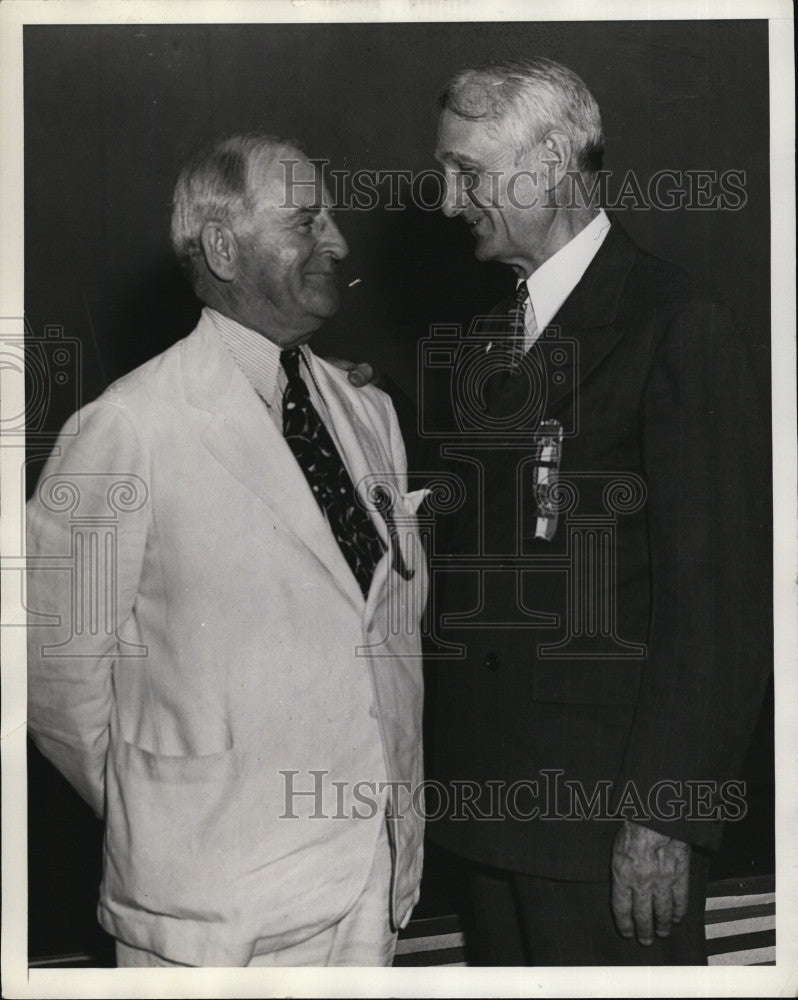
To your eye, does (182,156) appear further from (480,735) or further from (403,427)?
(480,735)

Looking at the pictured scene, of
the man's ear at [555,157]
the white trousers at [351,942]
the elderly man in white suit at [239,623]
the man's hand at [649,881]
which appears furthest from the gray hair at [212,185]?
the man's hand at [649,881]

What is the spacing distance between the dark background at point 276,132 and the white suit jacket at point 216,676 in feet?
0.30

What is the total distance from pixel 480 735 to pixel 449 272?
0.69m

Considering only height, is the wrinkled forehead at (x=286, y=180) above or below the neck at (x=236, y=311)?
above

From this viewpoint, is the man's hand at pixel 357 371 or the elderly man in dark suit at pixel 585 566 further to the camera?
the man's hand at pixel 357 371

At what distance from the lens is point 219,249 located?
5.35 ft

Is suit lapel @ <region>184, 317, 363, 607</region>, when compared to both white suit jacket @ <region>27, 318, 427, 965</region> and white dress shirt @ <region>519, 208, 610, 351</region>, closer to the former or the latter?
white suit jacket @ <region>27, 318, 427, 965</region>

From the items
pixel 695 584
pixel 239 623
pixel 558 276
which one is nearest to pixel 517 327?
pixel 558 276

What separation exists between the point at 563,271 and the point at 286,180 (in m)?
0.43

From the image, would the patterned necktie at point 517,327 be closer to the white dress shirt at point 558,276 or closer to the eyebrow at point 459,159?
the white dress shirt at point 558,276

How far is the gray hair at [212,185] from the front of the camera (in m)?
1.64

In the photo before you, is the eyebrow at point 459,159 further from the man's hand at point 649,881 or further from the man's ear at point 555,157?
the man's hand at point 649,881

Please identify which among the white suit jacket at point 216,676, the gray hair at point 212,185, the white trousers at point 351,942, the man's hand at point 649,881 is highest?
the gray hair at point 212,185

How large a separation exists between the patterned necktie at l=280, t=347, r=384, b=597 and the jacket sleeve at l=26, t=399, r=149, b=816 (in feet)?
0.76
